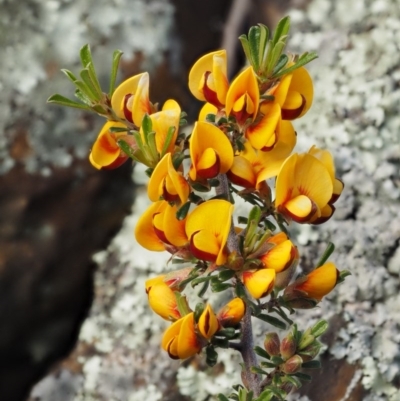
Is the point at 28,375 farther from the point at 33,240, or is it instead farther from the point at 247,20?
the point at 247,20

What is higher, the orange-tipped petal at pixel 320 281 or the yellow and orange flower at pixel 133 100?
the yellow and orange flower at pixel 133 100

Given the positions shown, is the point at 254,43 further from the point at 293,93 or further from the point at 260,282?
the point at 260,282

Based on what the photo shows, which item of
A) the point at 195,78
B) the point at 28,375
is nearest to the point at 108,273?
the point at 28,375

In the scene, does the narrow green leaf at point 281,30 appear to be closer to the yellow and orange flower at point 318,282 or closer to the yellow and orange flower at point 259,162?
the yellow and orange flower at point 259,162

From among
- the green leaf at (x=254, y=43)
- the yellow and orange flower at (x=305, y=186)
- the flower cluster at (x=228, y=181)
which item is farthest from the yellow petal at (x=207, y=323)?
the green leaf at (x=254, y=43)

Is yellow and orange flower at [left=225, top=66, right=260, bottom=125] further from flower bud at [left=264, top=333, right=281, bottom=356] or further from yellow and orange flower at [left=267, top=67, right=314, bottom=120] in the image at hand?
flower bud at [left=264, top=333, right=281, bottom=356]

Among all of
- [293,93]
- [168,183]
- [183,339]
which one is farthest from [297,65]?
[183,339]

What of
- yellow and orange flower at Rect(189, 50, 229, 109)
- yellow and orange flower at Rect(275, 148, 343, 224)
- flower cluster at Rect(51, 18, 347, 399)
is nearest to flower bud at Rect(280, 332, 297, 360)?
flower cluster at Rect(51, 18, 347, 399)
